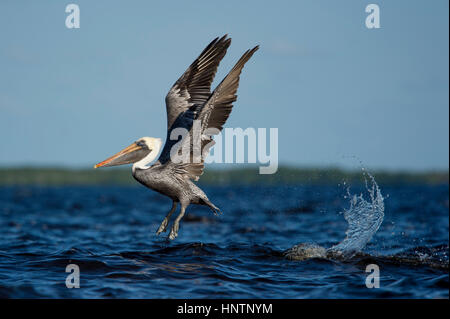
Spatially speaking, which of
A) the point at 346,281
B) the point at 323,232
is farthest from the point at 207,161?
the point at 323,232

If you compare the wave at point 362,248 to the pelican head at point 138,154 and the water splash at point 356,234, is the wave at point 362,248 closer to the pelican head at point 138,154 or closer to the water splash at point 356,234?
the water splash at point 356,234

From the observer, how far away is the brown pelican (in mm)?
8313

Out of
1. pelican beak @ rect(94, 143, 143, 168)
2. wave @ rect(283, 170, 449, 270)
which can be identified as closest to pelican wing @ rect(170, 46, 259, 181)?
pelican beak @ rect(94, 143, 143, 168)

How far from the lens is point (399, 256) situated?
8.98 meters

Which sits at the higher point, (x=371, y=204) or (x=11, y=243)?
(x=371, y=204)

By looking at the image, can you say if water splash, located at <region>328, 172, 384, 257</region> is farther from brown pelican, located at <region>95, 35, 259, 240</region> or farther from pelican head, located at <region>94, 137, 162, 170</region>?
pelican head, located at <region>94, 137, 162, 170</region>

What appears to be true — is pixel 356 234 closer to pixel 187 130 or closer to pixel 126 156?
pixel 187 130

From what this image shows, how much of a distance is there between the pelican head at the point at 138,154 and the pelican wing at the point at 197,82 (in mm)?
596

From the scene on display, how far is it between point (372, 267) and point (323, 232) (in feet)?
18.0

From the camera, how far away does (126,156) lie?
29.7 feet

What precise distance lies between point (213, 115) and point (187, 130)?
635 millimetres

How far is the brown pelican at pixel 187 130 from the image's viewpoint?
8.31 m
